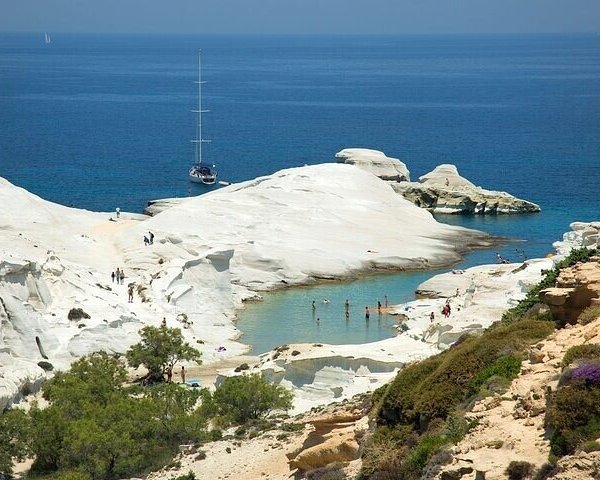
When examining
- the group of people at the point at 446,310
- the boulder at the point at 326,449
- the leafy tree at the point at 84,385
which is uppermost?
the boulder at the point at 326,449

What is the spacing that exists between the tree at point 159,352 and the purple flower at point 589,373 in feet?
94.3

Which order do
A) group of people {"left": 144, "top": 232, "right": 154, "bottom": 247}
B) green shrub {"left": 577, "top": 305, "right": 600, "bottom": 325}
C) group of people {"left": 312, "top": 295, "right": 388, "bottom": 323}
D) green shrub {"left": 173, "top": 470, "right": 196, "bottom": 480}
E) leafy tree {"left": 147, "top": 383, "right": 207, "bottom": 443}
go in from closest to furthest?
green shrub {"left": 577, "top": 305, "right": 600, "bottom": 325}, green shrub {"left": 173, "top": 470, "right": 196, "bottom": 480}, leafy tree {"left": 147, "top": 383, "right": 207, "bottom": 443}, group of people {"left": 312, "top": 295, "right": 388, "bottom": 323}, group of people {"left": 144, "top": 232, "right": 154, "bottom": 247}

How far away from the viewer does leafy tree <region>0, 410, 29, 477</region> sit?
110 ft

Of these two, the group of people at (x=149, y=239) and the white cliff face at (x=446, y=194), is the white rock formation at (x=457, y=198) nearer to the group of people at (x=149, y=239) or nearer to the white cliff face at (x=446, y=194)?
the white cliff face at (x=446, y=194)

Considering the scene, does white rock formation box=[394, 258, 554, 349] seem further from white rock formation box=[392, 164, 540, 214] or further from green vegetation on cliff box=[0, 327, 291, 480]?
white rock formation box=[392, 164, 540, 214]

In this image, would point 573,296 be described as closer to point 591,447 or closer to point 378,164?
point 591,447

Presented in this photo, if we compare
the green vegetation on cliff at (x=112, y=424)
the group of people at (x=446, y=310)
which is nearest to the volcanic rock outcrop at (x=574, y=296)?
the green vegetation on cliff at (x=112, y=424)

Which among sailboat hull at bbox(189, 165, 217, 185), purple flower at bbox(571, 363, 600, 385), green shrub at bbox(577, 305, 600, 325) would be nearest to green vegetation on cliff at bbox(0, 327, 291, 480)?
green shrub at bbox(577, 305, 600, 325)

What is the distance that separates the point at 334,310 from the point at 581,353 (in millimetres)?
40241

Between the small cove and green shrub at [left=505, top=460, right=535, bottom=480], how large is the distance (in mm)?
34615

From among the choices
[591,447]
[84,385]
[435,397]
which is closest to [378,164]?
[84,385]

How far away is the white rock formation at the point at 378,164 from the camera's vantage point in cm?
10200

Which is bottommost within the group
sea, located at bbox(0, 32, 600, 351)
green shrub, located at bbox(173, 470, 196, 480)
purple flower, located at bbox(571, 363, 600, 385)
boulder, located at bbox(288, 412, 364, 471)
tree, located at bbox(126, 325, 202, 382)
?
sea, located at bbox(0, 32, 600, 351)

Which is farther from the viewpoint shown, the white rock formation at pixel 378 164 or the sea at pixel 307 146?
the white rock formation at pixel 378 164
